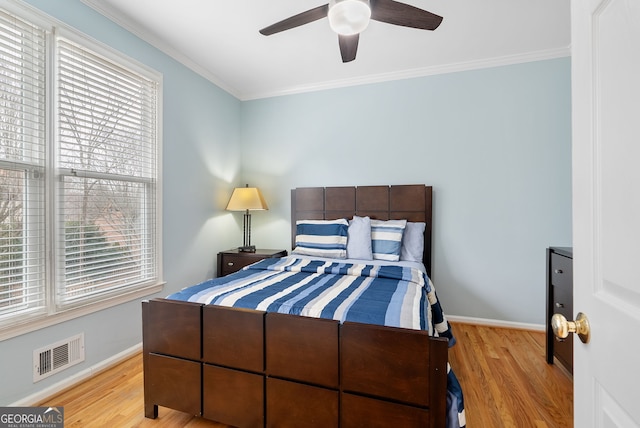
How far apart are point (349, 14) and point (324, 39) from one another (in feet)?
3.49

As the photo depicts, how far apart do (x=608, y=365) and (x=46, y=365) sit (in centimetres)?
265

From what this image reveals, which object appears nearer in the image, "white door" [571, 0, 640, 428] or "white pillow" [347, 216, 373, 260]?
"white door" [571, 0, 640, 428]

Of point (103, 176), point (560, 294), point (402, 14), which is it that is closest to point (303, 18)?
point (402, 14)

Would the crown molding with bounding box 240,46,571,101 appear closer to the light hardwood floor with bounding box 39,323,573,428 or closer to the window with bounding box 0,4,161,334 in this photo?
the window with bounding box 0,4,161,334

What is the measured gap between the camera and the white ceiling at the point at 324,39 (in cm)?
219

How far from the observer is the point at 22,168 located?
175 cm

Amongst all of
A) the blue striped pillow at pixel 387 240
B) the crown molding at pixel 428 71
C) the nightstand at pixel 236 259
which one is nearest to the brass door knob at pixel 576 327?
the blue striped pillow at pixel 387 240

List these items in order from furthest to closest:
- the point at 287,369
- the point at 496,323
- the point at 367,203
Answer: the point at 367,203 < the point at 496,323 < the point at 287,369

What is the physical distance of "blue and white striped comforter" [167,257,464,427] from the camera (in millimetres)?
1444

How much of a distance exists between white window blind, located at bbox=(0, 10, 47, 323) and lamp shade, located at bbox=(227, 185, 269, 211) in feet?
5.66

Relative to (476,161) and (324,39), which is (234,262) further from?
(476,161)

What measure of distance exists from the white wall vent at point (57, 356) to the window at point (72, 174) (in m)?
0.19

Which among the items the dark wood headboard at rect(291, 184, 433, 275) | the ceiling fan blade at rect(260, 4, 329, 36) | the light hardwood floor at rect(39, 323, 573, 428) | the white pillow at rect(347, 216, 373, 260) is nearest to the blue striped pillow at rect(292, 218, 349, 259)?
the white pillow at rect(347, 216, 373, 260)

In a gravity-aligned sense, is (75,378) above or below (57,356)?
below
